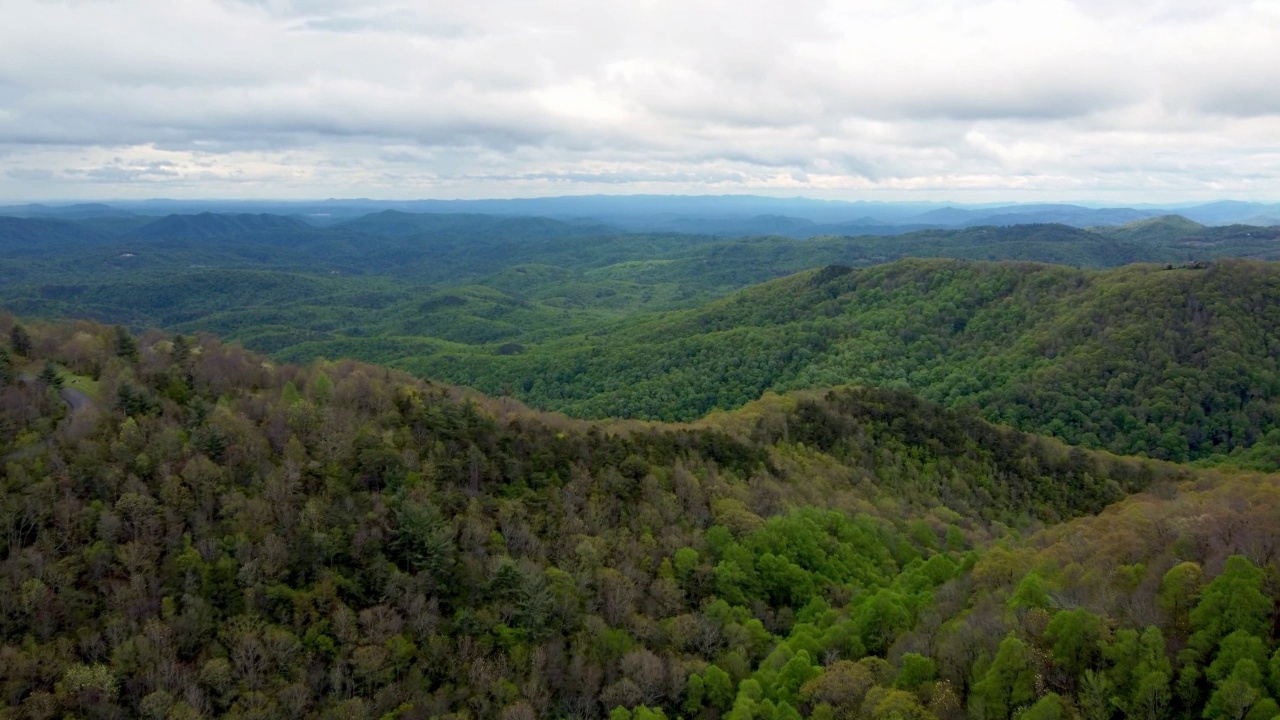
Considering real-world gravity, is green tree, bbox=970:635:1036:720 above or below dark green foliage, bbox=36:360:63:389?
below

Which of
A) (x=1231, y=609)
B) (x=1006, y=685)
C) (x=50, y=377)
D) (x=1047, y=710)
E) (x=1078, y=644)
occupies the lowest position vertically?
(x=1006, y=685)

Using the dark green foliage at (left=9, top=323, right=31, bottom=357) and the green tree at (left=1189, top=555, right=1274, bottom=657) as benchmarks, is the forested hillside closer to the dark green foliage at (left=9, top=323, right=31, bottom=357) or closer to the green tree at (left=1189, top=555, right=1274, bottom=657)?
the dark green foliage at (left=9, top=323, right=31, bottom=357)

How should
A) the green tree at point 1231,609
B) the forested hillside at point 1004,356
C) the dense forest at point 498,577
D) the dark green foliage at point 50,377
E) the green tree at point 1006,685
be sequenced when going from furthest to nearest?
1. the forested hillside at point 1004,356
2. the dark green foliage at point 50,377
3. the dense forest at point 498,577
4. the green tree at point 1006,685
5. the green tree at point 1231,609

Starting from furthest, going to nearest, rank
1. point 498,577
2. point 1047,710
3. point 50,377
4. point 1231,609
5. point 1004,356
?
point 1004,356 < point 50,377 < point 498,577 < point 1231,609 < point 1047,710

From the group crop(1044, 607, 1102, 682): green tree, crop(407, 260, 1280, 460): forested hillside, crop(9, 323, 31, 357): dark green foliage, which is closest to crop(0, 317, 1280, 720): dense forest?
crop(1044, 607, 1102, 682): green tree

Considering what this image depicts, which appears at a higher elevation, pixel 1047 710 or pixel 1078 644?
pixel 1078 644

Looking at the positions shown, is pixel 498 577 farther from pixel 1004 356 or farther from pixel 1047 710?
pixel 1004 356

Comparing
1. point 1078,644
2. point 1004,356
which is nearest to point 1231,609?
point 1078,644

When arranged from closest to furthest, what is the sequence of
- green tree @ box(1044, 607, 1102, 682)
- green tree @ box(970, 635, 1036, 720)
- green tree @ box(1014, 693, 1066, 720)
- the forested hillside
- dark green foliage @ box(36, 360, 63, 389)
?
green tree @ box(1014, 693, 1066, 720)
green tree @ box(970, 635, 1036, 720)
green tree @ box(1044, 607, 1102, 682)
dark green foliage @ box(36, 360, 63, 389)
the forested hillside

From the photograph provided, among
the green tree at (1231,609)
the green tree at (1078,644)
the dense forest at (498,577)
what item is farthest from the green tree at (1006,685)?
the green tree at (1231,609)

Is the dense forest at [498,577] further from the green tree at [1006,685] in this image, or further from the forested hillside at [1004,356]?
the forested hillside at [1004,356]
